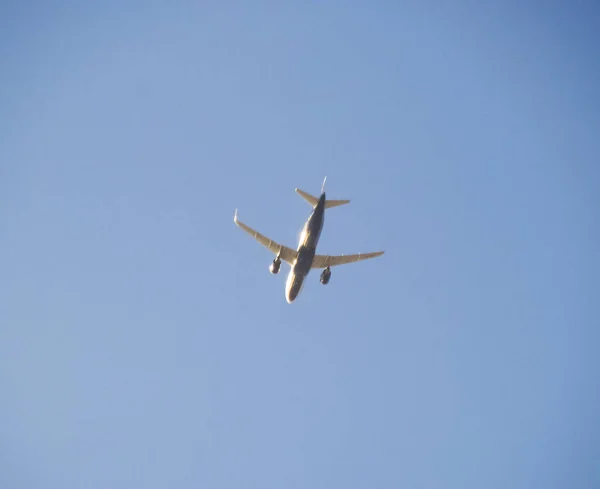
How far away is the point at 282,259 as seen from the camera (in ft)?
142

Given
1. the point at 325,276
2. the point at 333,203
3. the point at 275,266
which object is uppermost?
the point at 333,203

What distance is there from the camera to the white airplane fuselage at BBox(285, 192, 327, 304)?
36.4 m

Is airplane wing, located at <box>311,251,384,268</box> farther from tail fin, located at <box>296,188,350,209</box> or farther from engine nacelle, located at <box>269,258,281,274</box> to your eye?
tail fin, located at <box>296,188,350,209</box>

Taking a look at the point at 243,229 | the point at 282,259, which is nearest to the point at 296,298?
the point at 282,259

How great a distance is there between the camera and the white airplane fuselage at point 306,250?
36.4m

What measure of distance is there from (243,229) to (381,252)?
1241 centimetres

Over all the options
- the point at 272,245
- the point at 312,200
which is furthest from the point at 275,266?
the point at 312,200

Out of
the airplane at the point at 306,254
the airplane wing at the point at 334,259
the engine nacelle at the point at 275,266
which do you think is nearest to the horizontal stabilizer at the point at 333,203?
the airplane at the point at 306,254

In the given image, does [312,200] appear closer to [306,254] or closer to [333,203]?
[333,203]

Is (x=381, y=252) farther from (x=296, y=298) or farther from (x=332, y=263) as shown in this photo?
Result: (x=296, y=298)

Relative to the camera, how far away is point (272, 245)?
1692 inches

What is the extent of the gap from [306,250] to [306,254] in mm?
440

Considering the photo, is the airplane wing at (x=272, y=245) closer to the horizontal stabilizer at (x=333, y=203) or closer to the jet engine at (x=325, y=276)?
the jet engine at (x=325, y=276)

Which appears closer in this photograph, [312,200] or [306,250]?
[312,200]
